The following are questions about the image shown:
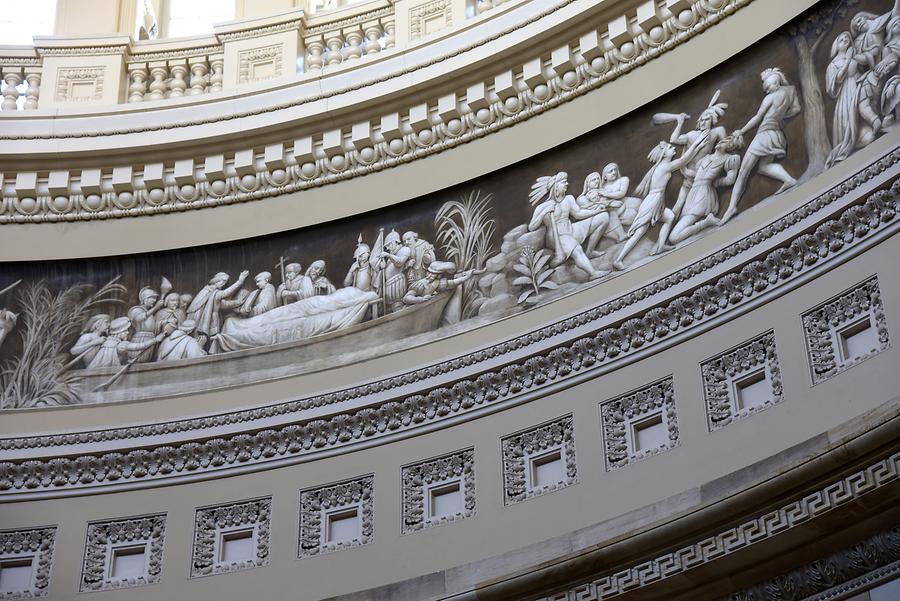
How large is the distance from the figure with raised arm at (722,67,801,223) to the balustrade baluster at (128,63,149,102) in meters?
6.82

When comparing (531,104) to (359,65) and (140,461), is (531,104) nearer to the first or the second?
(359,65)

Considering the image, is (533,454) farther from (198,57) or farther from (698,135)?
(198,57)

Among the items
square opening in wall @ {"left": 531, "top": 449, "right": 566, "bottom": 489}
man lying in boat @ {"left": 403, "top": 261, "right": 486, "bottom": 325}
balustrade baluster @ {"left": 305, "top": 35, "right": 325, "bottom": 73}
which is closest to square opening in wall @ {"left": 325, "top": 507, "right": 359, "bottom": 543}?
square opening in wall @ {"left": 531, "top": 449, "right": 566, "bottom": 489}

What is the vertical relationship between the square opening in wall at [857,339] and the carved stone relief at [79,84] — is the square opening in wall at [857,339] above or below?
below

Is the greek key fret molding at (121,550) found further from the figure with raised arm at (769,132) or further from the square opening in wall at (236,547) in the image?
the figure with raised arm at (769,132)

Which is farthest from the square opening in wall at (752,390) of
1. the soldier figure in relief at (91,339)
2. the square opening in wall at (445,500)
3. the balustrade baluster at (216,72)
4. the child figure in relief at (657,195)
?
the balustrade baluster at (216,72)

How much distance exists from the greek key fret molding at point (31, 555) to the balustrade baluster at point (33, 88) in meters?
5.07

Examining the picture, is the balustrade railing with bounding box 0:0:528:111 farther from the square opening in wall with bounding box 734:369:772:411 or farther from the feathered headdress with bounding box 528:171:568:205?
the square opening in wall with bounding box 734:369:772:411

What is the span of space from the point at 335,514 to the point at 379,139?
4108 millimetres

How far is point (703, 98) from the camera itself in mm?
15734

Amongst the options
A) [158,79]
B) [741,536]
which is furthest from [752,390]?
[158,79]

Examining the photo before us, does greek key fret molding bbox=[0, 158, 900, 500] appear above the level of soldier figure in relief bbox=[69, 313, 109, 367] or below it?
below

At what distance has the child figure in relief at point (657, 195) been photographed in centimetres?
1534

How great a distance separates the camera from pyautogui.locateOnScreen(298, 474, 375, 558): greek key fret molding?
15078 mm
